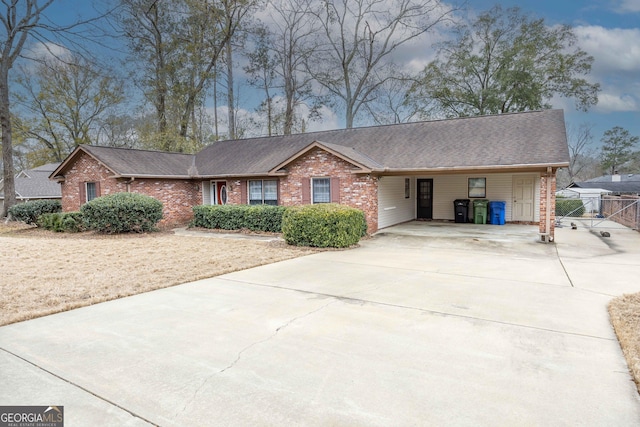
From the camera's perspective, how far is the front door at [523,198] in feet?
51.9

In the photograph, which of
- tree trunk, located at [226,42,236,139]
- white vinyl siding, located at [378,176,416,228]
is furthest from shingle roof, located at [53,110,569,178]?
tree trunk, located at [226,42,236,139]

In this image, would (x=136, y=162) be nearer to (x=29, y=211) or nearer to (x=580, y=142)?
(x=29, y=211)

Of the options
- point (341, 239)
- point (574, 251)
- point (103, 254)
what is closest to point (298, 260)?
A: point (341, 239)

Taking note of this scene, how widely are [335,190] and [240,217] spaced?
155 inches

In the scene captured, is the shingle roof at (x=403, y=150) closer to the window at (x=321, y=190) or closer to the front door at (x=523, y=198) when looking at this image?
the window at (x=321, y=190)

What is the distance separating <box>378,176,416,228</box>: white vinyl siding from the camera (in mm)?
14679

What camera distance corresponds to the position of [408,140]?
15.7 m

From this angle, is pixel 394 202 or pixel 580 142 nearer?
pixel 394 202

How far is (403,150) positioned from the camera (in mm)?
14930

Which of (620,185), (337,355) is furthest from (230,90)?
(620,185)

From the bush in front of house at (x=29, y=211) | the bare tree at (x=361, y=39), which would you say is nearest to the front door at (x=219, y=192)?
the bush in front of house at (x=29, y=211)

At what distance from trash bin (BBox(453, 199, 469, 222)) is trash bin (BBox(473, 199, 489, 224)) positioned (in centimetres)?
39

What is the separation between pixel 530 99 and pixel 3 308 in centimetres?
2861

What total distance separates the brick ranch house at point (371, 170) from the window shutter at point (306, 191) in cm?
4
